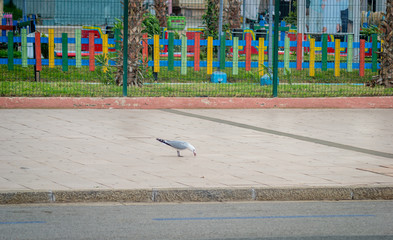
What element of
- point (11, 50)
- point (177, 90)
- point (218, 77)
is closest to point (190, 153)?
point (177, 90)

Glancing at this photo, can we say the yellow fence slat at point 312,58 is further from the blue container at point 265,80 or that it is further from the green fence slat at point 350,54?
the blue container at point 265,80

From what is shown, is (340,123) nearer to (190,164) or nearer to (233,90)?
(233,90)

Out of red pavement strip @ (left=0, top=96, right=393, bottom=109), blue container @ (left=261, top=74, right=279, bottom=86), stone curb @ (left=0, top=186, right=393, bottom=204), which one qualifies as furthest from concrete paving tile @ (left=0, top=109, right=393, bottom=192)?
blue container @ (left=261, top=74, right=279, bottom=86)

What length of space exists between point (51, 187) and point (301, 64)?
12.3 meters

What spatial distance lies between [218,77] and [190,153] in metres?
9.05

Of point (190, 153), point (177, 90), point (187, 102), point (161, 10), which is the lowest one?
point (190, 153)

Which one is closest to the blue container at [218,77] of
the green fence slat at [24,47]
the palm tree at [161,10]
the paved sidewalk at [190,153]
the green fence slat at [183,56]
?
the green fence slat at [183,56]

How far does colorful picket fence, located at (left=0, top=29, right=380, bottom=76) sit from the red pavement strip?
2.41 m

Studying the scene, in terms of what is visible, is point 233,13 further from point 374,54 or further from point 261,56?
point 261,56

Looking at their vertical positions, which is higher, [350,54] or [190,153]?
[350,54]

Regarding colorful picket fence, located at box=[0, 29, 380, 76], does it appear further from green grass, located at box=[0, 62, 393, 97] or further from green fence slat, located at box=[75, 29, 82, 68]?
green grass, located at box=[0, 62, 393, 97]

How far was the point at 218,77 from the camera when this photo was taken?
18.2 metres

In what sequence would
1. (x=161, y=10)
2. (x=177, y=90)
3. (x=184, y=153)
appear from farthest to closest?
(x=161, y=10) < (x=177, y=90) < (x=184, y=153)

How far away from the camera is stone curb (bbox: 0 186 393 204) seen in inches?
264
